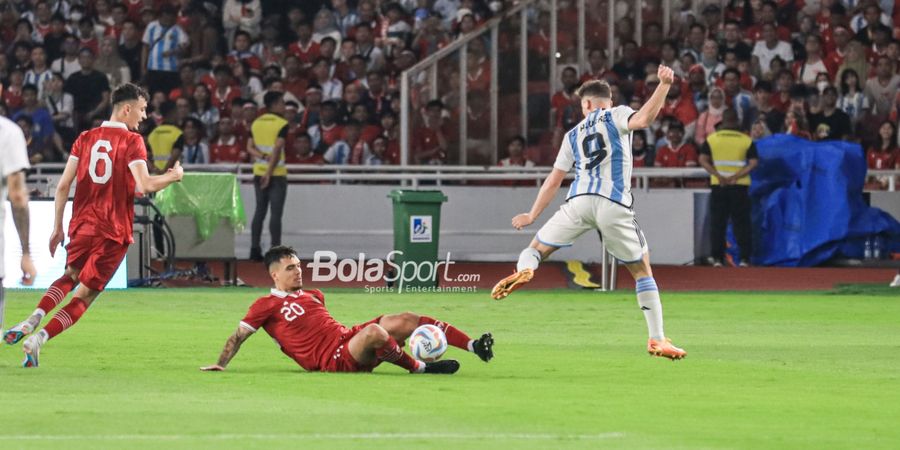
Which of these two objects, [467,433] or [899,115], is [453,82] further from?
[467,433]

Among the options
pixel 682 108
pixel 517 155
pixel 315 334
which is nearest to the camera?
pixel 315 334

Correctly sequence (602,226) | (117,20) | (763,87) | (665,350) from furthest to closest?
(117,20) < (763,87) < (602,226) < (665,350)

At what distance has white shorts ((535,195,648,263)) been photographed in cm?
1282

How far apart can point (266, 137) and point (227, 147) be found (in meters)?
2.41

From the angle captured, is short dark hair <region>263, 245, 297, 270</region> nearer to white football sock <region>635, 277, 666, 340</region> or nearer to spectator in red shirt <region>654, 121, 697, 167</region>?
white football sock <region>635, 277, 666, 340</region>

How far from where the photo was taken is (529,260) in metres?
12.9

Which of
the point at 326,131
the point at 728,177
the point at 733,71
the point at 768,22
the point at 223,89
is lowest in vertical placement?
the point at 728,177

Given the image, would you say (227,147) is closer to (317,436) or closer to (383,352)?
(383,352)

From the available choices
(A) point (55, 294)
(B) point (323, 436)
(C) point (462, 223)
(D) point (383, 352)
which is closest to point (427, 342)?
(D) point (383, 352)

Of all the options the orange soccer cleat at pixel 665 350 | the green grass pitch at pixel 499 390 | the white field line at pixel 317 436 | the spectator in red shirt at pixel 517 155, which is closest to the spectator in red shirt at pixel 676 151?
the spectator in red shirt at pixel 517 155

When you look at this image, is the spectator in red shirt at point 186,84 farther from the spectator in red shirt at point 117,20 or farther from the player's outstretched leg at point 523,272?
the player's outstretched leg at point 523,272

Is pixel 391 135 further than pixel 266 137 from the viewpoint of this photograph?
Yes

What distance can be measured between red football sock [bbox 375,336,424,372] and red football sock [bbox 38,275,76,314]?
2.57m

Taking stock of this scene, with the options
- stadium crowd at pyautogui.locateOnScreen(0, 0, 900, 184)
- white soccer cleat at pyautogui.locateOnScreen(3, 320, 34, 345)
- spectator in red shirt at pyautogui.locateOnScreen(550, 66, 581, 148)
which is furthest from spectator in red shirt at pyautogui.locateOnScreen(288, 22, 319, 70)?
white soccer cleat at pyautogui.locateOnScreen(3, 320, 34, 345)
